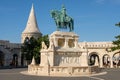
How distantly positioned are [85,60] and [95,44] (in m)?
29.7

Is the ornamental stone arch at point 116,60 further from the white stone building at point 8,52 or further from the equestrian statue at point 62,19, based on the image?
the equestrian statue at point 62,19

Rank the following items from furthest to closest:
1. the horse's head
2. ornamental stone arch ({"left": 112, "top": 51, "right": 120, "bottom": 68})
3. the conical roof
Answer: the conical roof
ornamental stone arch ({"left": 112, "top": 51, "right": 120, "bottom": 68})
the horse's head

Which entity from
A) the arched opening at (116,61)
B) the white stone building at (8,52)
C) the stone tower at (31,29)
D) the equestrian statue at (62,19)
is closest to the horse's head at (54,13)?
the equestrian statue at (62,19)

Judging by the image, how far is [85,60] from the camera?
1099 inches

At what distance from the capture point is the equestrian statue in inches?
1143

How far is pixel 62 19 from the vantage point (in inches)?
1141

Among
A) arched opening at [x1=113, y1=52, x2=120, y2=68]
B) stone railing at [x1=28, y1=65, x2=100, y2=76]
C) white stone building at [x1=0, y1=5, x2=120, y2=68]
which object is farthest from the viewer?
arched opening at [x1=113, y1=52, x2=120, y2=68]

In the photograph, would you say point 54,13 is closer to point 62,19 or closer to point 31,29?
point 62,19

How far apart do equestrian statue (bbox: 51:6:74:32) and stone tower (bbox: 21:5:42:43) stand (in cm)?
3636

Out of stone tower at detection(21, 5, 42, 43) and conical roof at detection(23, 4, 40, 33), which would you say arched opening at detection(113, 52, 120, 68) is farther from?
conical roof at detection(23, 4, 40, 33)

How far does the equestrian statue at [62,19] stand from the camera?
29.0 metres

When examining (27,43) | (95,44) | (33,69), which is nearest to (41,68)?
(33,69)

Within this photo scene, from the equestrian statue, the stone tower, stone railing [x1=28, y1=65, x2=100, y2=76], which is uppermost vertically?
the stone tower

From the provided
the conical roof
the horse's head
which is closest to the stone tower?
the conical roof
